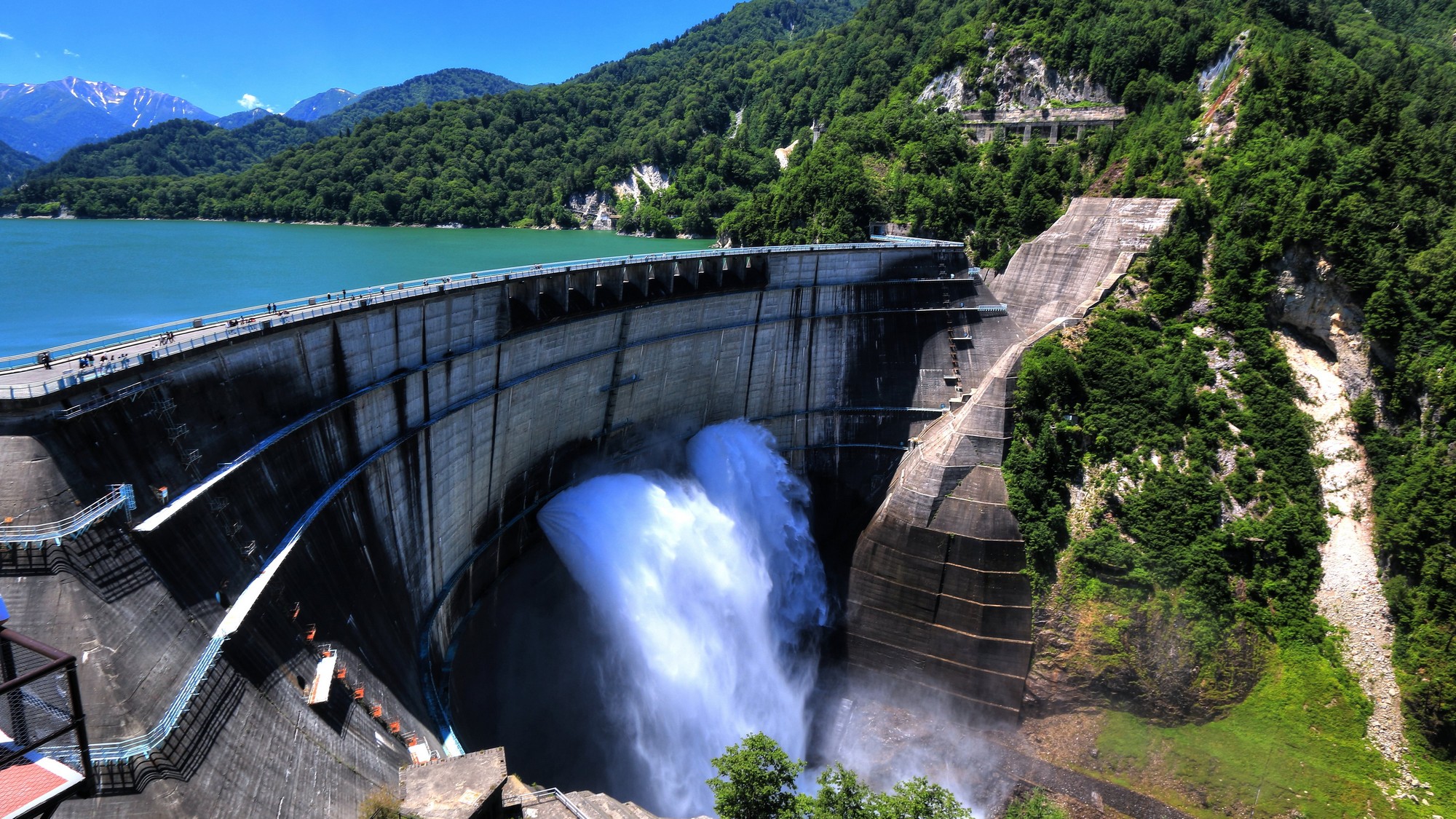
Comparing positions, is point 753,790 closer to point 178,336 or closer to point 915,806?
point 915,806

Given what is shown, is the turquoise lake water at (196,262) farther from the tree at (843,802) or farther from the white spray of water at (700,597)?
the tree at (843,802)

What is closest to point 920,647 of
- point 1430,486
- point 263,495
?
point 1430,486

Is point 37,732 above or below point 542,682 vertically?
above

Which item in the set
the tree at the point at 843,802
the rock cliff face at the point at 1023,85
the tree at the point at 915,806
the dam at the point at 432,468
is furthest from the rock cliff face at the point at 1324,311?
the tree at the point at 843,802

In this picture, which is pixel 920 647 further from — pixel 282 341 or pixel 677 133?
pixel 677 133

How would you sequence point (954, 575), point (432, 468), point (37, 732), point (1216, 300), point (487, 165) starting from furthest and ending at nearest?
point (487, 165) → point (1216, 300) → point (954, 575) → point (432, 468) → point (37, 732)

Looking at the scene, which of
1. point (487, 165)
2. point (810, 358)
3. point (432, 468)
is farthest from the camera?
point (487, 165)

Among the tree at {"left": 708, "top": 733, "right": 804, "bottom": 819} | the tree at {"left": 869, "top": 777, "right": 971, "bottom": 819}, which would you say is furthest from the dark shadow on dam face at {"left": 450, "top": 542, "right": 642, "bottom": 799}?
the tree at {"left": 869, "top": 777, "right": 971, "bottom": 819}

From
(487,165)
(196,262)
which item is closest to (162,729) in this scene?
(196,262)
